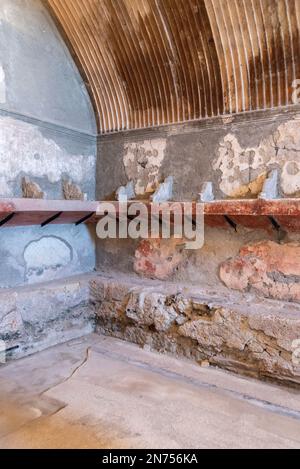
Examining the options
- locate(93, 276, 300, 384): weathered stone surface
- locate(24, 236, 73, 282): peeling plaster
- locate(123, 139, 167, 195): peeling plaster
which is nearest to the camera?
locate(93, 276, 300, 384): weathered stone surface

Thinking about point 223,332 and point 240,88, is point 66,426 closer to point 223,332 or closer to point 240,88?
point 223,332

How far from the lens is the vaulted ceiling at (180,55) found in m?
2.75

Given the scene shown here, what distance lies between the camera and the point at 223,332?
9.53 ft

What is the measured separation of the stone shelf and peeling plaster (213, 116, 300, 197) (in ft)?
0.79

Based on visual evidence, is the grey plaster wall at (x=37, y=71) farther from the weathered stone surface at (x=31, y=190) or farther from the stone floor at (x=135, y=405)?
the stone floor at (x=135, y=405)

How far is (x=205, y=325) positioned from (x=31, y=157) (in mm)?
2223

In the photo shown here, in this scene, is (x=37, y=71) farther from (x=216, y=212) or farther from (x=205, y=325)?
(x=205, y=325)

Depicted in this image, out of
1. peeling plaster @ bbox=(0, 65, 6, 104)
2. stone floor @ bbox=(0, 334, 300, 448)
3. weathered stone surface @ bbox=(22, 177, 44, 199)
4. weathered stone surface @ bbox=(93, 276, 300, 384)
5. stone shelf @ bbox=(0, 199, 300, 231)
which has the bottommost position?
stone floor @ bbox=(0, 334, 300, 448)

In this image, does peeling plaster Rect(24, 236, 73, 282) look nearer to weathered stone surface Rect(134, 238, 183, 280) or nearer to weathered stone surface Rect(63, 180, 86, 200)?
weathered stone surface Rect(63, 180, 86, 200)

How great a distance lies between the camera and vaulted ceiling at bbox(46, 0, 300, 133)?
275 cm

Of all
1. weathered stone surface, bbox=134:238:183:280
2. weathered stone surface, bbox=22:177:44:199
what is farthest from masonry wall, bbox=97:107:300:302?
weathered stone surface, bbox=22:177:44:199

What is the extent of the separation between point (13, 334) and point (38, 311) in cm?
31

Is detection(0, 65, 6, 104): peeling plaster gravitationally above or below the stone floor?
above

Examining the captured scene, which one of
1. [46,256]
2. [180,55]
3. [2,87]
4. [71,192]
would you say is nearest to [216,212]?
[180,55]
